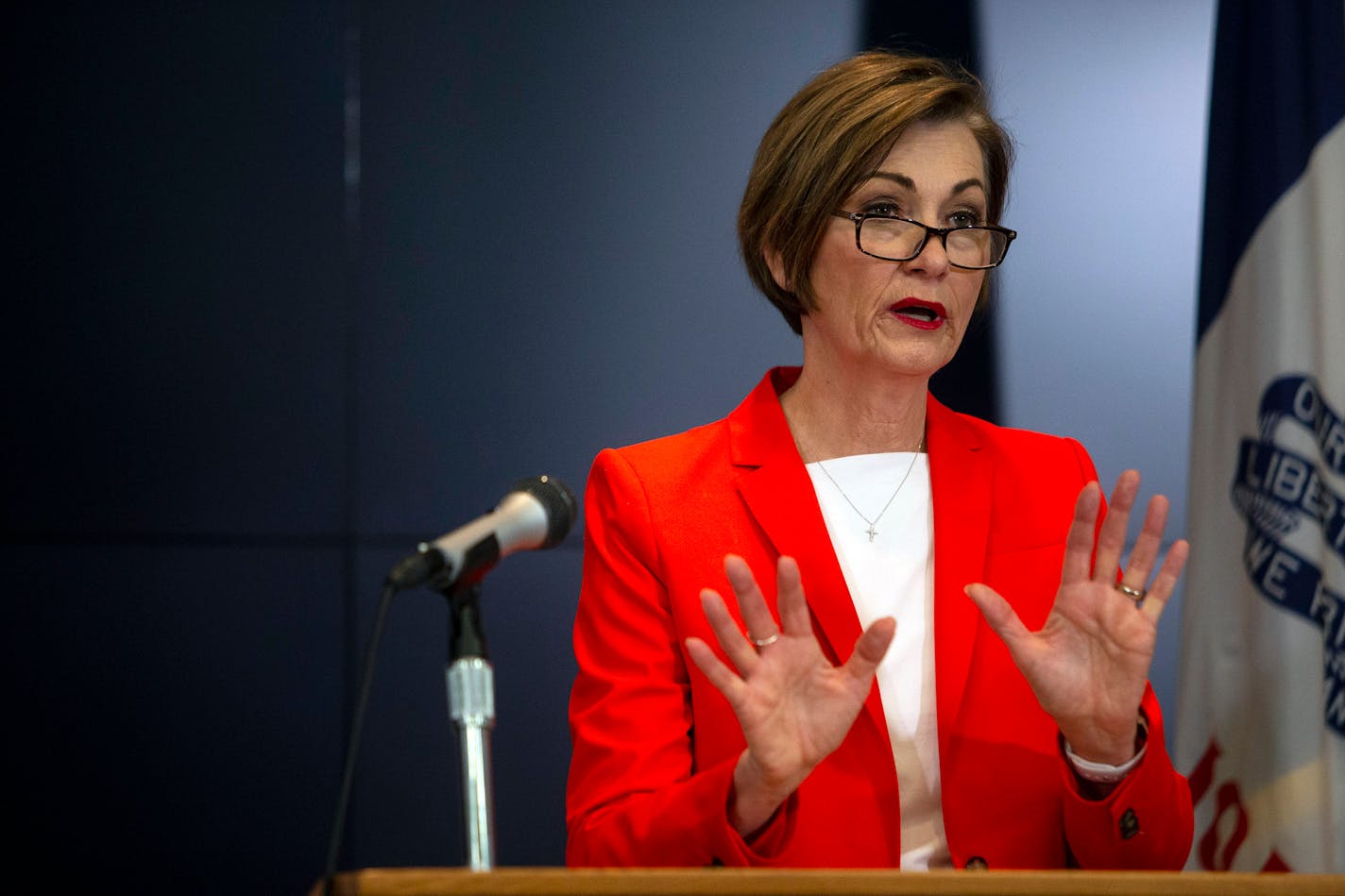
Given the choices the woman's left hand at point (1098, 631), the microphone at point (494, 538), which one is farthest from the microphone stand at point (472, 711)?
the woman's left hand at point (1098, 631)

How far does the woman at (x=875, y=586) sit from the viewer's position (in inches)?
60.8

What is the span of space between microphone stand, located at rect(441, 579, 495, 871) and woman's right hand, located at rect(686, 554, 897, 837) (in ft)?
1.04

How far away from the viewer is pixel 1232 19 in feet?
8.48

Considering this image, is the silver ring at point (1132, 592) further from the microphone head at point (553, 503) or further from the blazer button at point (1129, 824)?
the microphone head at point (553, 503)

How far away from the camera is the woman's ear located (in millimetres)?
2033

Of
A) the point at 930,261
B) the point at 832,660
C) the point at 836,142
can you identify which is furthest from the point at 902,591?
the point at 836,142

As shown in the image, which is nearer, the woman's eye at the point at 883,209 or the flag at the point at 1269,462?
the woman's eye at the point at 883,209

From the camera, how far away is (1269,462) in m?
2.38

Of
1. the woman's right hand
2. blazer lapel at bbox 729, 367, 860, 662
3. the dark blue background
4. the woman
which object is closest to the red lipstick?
the woman

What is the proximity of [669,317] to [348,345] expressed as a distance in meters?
0.70

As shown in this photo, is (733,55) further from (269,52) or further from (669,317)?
(269,52)

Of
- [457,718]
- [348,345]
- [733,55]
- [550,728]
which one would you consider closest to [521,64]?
[733,55]

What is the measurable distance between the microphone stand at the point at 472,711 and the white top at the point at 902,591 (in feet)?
2.53

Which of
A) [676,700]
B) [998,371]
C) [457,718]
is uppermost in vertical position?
[998,371]
